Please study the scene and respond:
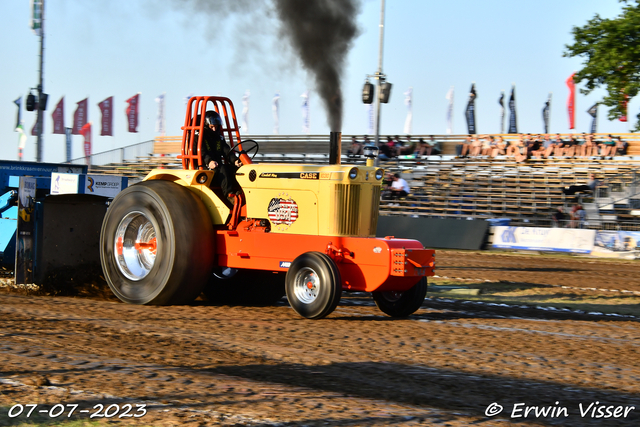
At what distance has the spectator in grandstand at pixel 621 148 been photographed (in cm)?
2531

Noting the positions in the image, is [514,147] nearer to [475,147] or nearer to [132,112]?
[475,147]

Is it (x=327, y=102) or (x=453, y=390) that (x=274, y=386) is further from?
(x=327, y=102)

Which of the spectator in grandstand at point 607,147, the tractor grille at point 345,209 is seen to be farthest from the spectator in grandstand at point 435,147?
the tractor grille at point 345,209

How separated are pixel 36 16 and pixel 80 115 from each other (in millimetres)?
19546

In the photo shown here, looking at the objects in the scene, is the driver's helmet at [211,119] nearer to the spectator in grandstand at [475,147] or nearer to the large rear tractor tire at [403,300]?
the large rear tractor tire at [403,300]

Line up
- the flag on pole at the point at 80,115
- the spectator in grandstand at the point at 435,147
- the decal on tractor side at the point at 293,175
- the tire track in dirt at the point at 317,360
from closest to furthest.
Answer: the tire track in dirt at the point at 317,360
the decal on tractor side at the point at 293,175
the spectator in grandstand at the point at 435,147
the flag on pole at the point at 80,115

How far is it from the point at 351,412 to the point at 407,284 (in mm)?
3707

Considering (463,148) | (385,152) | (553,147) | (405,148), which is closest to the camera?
(553,147)

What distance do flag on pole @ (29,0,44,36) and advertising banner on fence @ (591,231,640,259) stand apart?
17217 mm

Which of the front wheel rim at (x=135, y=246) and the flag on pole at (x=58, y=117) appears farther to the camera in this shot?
the flag on pole at (x=58, y=117)

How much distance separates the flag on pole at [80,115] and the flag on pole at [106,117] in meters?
0.89

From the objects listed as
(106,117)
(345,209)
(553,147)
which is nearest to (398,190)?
(553,147)

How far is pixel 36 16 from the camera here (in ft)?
69.2

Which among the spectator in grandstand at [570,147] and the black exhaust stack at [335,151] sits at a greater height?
the spectator in grandstand at [570,147]
